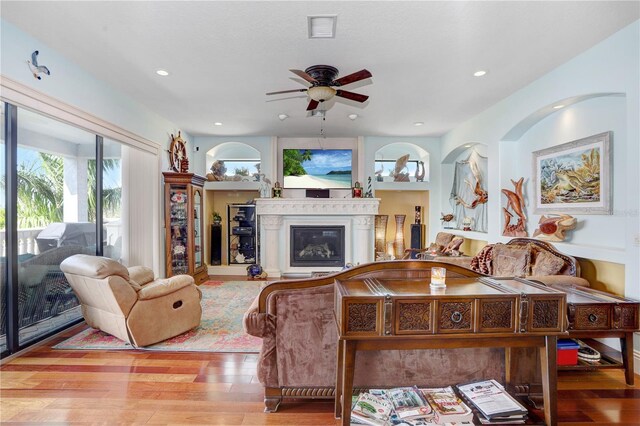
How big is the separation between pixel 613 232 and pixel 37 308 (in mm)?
5464

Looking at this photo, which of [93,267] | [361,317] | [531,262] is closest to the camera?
[361,317]

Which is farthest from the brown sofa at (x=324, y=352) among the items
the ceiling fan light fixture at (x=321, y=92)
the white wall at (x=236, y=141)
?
the white wall at (x=236, y=141)

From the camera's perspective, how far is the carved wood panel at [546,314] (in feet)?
5.11

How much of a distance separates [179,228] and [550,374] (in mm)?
4961

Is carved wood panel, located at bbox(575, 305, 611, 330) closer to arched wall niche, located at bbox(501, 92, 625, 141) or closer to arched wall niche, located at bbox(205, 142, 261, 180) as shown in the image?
arched wall niche, located at bbox(501, 92, 625, 141)

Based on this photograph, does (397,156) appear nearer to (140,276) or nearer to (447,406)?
(140,276)

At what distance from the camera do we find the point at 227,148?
6.55m

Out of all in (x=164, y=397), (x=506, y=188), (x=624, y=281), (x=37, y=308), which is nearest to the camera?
Result: (x=164, y=397)

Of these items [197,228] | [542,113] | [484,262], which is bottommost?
[484,262]

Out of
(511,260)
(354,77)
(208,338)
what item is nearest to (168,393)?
(208,338)

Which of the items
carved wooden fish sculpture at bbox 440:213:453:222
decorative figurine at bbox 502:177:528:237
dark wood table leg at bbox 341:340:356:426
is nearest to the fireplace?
carved wooden fish sculpture at bbox 440:213:453:222

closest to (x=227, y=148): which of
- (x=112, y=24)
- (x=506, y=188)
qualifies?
(x=112, y=24)

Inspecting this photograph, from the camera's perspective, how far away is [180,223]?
5.10 meters

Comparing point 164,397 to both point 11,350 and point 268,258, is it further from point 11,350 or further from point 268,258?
point 268,258
